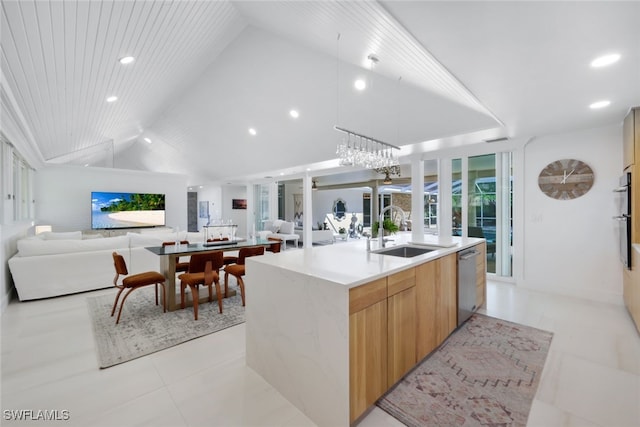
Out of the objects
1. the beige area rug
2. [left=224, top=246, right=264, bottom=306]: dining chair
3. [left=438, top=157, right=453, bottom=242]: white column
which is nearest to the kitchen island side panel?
the beige area rug

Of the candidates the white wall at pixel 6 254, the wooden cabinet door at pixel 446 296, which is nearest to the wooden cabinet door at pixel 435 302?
the wooden cabinet door at pixel 446 296

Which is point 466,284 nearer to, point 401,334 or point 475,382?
point 475,382

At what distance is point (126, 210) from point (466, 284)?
29.2 feet

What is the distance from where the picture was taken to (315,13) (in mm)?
2604

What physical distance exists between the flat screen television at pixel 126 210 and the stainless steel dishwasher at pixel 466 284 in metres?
8.67

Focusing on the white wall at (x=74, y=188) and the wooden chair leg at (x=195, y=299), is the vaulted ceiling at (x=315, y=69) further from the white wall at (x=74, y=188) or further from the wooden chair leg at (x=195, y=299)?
the wooden chair leg at (x=195, y=299)

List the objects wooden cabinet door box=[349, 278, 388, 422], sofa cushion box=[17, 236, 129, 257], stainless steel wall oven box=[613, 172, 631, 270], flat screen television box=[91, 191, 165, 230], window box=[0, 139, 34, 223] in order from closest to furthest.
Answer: wooden cabinet door box=[349, 278, 388, 422], stainless steel wall oven box=[613, 172, 631, 270], sofa cushion box=[17, 236, 129, 257], window box=[0, 139, 34, 223], flat screen television box=[91, 191, 165, 230]

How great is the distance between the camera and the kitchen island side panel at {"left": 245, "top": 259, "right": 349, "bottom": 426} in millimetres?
1573

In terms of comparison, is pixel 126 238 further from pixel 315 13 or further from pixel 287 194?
pixel 287 194

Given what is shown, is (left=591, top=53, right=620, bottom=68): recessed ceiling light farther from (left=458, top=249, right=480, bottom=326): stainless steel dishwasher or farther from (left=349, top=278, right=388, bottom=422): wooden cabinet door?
(left=349, top=278, right=388, bottom=422): wooden cabinet door

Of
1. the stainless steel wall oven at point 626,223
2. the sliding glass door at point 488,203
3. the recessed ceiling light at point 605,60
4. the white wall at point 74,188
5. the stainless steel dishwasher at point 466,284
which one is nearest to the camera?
the recessed ceiling light at point 605,60

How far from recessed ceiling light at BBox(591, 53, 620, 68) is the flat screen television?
383 inches

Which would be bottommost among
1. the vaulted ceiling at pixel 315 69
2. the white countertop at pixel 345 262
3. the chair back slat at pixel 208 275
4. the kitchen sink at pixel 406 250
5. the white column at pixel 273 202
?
the chair back slat at pixel 208 275

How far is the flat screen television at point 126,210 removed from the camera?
7699 mm
